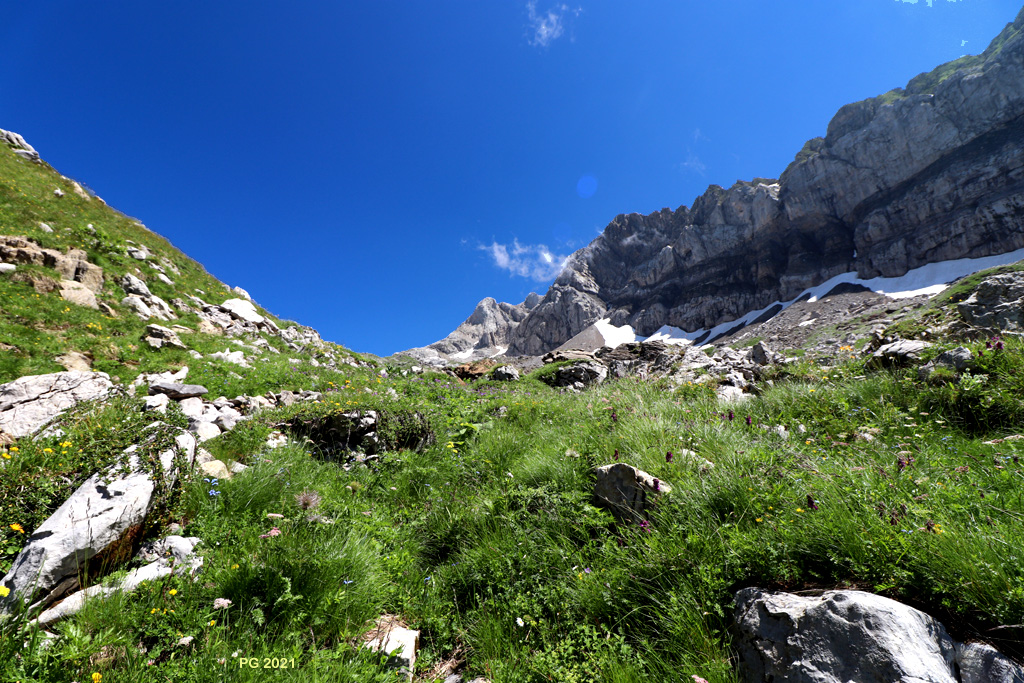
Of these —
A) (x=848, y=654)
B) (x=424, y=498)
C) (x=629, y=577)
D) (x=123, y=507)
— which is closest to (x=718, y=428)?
(x=629, y=577)

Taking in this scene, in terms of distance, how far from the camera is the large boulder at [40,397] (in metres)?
4.89

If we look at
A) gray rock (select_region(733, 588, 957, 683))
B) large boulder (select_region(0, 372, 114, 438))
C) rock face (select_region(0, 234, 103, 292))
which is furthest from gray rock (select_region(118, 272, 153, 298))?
gray rock (select_region(733, 588, 957, 683))

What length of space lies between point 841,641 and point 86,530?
555 centimetres

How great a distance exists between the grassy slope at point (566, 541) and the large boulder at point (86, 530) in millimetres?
295

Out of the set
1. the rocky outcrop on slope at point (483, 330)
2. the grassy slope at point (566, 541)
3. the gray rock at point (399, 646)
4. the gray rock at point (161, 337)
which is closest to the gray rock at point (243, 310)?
the gray rock at point (161, 337)

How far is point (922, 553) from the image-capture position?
2.18m

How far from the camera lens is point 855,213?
93.4m

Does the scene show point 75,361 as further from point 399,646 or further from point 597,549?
point 597,549

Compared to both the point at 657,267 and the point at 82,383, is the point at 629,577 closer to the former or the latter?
the point at 82,383

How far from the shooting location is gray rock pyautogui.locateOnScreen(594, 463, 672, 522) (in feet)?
12.5

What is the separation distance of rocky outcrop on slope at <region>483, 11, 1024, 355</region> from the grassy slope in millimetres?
114313

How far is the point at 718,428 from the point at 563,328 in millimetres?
127201

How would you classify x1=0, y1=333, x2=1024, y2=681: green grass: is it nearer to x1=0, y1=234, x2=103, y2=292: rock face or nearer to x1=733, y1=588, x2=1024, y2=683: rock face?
x1=733, y1=588, x2=1024, y2=683: rock face

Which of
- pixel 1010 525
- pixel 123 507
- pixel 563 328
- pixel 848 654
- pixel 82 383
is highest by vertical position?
pixel 563 328
